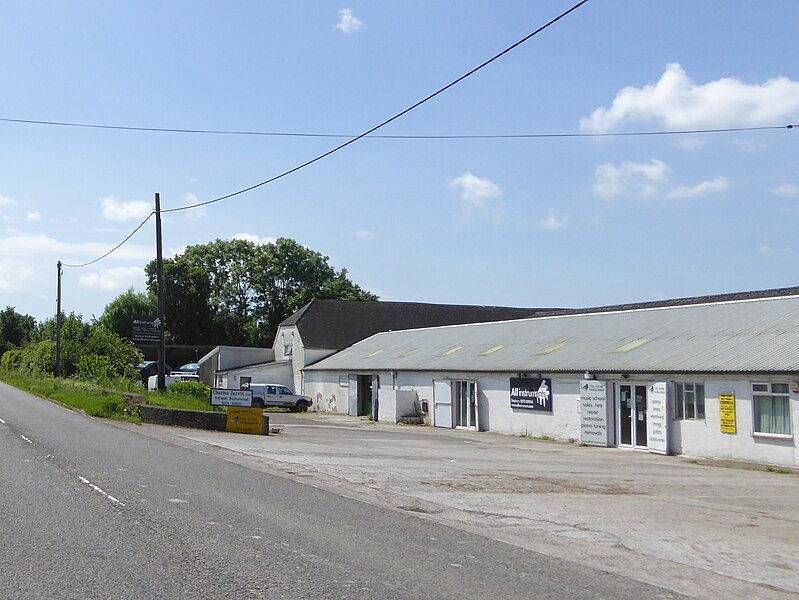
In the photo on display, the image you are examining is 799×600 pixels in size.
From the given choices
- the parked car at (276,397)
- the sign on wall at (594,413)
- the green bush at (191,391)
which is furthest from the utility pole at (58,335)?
the sign on wall at (594,413)

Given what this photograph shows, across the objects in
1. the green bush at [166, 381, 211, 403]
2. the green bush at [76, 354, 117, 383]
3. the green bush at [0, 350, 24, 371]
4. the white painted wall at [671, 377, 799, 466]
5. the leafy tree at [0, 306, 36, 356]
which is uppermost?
the leafy tree at [0, 306, 36, 356]

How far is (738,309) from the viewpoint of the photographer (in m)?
30.6

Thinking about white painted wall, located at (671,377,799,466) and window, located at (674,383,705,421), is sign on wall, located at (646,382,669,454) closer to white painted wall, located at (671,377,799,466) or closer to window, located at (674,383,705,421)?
white painted wall, located at (671,377,799,466)

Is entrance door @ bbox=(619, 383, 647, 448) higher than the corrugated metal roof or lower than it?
lower

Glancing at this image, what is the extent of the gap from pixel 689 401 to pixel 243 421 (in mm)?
14229

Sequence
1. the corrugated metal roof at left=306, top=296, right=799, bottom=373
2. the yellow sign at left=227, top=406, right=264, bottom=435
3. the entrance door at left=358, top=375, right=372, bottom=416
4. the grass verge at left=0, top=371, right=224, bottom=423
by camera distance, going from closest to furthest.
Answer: the corrugated metal roof at left=306, top=296, right=799, bottom=373
the yellow sign at left=227, top=406, right=264, bottom=435
the grass verge at left=0, top=371, right=224, bottom=423
the entrance door at left=358, top=375, right=372, bottom=416

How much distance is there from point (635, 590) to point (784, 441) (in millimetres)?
16157

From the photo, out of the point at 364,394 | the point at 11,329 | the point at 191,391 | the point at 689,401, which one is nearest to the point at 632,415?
the point at 689,401

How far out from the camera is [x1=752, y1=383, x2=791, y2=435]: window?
22.5 m

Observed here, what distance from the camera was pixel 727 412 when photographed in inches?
940

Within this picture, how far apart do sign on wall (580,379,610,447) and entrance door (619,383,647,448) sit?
52 cm

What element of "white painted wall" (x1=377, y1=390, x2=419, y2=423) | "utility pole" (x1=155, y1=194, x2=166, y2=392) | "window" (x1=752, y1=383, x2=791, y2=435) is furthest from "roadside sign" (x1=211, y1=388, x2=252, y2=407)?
"window" (x1=752, y1=383, x2=791, y2=435)

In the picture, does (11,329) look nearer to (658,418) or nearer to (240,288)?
(240,288)

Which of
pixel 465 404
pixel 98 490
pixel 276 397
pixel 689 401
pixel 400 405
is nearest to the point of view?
pixel 98 490
